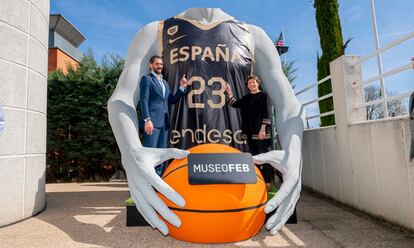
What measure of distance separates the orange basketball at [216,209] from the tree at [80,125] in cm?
628

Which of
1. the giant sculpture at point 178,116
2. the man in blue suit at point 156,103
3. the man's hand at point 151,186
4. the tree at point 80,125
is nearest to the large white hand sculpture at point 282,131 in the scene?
the giant sculpture at point 178,116

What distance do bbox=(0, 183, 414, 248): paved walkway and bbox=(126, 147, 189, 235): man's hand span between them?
0.39m

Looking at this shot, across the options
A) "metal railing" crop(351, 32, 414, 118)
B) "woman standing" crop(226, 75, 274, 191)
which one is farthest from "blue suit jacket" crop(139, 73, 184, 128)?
"metal railing" crop(351, 32, 414, 118)

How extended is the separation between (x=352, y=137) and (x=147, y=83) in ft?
9.34

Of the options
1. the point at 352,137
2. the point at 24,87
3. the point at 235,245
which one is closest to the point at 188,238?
the point at 235,245

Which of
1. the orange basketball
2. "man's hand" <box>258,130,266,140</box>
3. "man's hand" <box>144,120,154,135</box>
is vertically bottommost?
the orange basketball

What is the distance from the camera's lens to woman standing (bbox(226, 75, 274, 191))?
327cm

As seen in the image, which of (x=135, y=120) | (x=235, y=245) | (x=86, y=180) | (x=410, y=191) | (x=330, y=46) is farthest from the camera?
(x=86, y=180)

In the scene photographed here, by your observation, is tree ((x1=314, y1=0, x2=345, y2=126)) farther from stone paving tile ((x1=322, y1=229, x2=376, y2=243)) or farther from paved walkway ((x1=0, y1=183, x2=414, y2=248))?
stone paving tile ((x1=322, y1=229, x2=376, y2=243))

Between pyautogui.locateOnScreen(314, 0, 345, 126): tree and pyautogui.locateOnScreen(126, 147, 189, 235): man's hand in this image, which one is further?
pyautogui.locateOnScreen(314, 0, 345, 126): tree

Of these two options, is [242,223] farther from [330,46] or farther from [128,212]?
[330,46]

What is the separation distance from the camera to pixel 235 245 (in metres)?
2.63

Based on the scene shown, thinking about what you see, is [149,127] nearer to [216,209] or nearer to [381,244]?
[216,209]

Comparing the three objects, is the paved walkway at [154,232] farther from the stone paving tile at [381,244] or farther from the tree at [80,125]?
the tree at [80,125]
